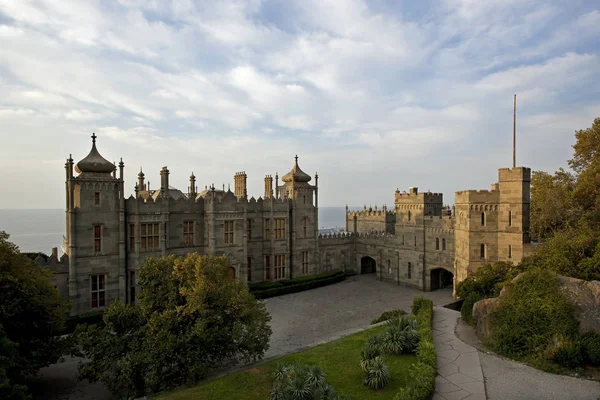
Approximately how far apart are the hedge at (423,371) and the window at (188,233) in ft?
67.7

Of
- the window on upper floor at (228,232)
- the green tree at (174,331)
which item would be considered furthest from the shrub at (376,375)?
the window on upper floor at (228,232)

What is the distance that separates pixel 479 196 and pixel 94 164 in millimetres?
28796

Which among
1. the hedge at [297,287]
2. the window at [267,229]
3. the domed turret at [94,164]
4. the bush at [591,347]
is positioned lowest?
the hedge at [297,287]

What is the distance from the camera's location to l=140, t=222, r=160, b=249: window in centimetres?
3017

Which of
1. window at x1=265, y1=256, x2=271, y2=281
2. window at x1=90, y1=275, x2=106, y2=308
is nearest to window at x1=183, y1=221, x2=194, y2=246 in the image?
window at x1=90, y1=275, x2=106, y2=308

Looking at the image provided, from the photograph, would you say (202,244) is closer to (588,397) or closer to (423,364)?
(423,364)

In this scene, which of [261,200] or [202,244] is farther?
[261,200]

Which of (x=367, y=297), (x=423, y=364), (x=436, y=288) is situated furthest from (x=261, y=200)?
(x=423, y=364)

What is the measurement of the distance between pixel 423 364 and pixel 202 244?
77.8 ft

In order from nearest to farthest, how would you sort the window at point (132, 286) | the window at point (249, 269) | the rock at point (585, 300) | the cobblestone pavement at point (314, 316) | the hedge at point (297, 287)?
the rock at point (585, 300) < the cobblestone pavement at point (314, 316) < the window at point (132, 286) < the hedge at point (297, 287) < the window at point (249, 269)

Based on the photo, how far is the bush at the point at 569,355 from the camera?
14.9 m

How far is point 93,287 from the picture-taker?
91.6 feet

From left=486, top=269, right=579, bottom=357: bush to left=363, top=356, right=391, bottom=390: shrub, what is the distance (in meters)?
6.51

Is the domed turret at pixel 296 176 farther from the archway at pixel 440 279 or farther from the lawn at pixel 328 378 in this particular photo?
the lawn at pixel 328 378
